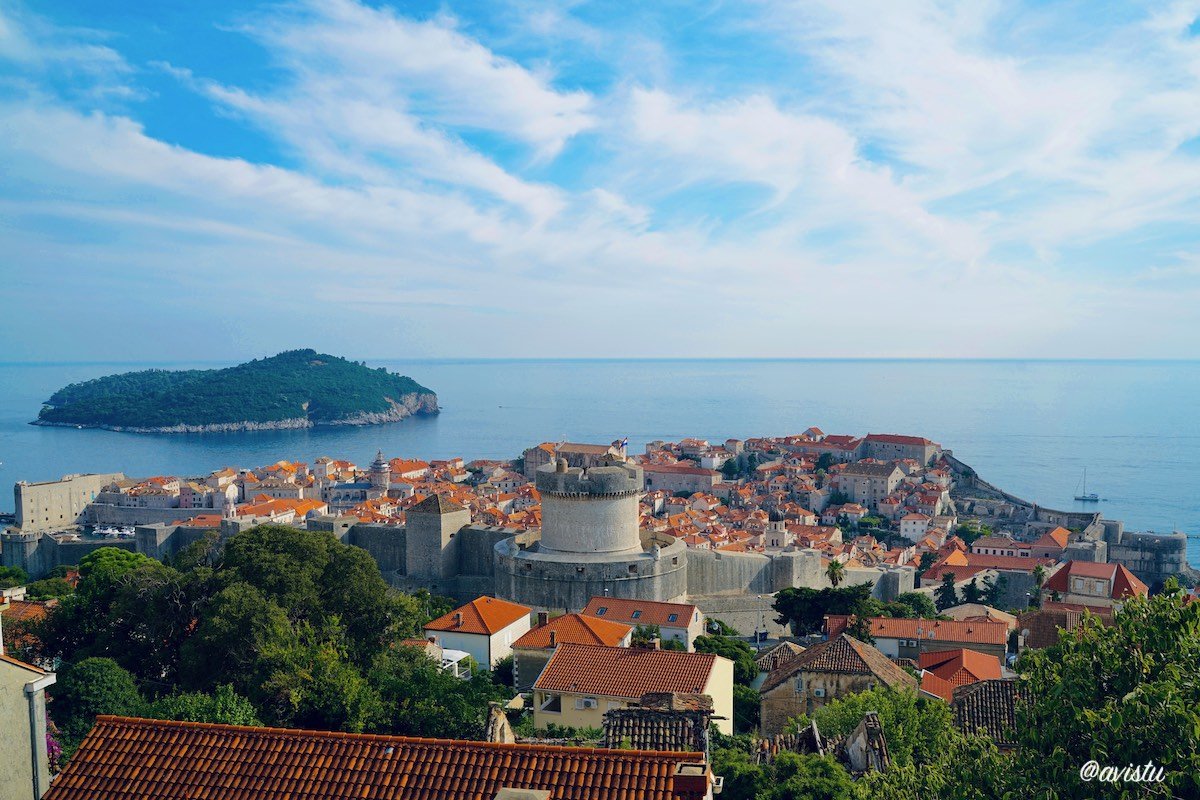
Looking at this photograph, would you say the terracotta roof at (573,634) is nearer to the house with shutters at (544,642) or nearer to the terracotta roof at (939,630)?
the house with shutters at (544,642)

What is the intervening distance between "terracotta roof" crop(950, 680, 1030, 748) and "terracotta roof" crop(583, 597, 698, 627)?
7.22m

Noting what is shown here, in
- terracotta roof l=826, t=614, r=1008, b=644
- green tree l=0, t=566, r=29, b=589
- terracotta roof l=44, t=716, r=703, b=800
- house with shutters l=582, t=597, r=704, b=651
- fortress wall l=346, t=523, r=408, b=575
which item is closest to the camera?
terracotta roof l=44, t=716, r=703, b=800

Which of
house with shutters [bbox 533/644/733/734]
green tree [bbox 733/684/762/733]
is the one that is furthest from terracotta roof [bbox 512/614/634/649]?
house with shutters [bbox 533/644/733/734]

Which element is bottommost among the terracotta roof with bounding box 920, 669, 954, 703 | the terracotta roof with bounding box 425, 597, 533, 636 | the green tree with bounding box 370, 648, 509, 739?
the terracotta roof with bounding box 920, 669, 954, 703

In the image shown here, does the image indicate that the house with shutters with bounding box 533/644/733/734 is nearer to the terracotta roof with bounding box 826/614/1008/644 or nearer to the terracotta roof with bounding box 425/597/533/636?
the terracotta roof with bounding box 425/597/533/636

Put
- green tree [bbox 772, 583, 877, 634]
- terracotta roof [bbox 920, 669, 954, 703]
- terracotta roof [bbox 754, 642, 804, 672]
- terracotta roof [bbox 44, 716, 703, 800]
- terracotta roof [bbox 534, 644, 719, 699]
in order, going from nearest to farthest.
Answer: terracotta roof [bbox 44, 716, 703, 800]
terracotta roof [bbox 534, 644, 719, 699]
terracotta roof [bbox 920, 669, 954, 703]
terracotta roof [bbox 754, 642, 804, 672]
green tree [bbox 772, 583, 877, 634]

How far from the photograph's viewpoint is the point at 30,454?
88.9 meters

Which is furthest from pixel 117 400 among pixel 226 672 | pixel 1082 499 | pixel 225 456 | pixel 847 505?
pixel 226 672

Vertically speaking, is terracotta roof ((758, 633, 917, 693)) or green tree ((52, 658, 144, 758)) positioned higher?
green tree ((52, 658, 144, 758))

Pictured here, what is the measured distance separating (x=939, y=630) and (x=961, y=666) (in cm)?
408

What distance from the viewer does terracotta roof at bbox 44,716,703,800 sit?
4.66 meters

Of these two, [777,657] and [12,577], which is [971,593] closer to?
[777,657]

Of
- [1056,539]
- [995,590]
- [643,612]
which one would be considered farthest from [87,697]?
[1056,539]

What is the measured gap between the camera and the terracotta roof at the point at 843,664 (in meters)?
13.0
